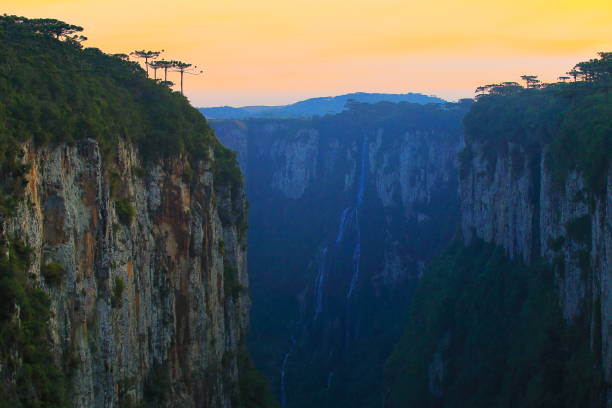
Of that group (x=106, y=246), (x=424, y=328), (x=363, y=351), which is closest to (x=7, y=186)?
(x=106, y=246)

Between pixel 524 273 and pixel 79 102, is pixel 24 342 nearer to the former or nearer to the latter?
pixel 79 102

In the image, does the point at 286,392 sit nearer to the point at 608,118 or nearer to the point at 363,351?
the point at 363,351

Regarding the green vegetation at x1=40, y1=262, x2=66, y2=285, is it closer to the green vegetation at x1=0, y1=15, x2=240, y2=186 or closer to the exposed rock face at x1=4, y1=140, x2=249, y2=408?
the exposed rock face at x1=4, y1=140, x2=249, y2=408

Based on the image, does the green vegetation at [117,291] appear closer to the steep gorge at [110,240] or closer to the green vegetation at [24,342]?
the steep gorge at [110,240]

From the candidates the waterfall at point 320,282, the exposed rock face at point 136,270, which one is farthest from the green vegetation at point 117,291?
the waterfall at point 320,282

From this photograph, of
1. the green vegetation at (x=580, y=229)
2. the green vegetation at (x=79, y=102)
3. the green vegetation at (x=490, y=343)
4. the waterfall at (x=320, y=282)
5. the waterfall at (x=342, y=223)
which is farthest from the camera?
the waterfall at (x=342, y=223)
